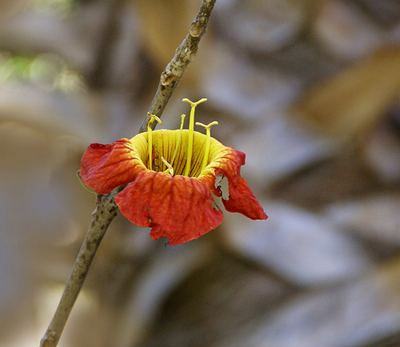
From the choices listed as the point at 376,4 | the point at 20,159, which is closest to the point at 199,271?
the point at 20,159

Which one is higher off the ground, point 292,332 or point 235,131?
point 235,131

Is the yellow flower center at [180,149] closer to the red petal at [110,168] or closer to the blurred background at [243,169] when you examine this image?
the red petal at [110,168]

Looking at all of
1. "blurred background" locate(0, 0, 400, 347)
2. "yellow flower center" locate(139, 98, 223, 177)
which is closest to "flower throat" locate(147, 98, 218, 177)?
"yellow flower center" locate(139, 98, 223, 177)

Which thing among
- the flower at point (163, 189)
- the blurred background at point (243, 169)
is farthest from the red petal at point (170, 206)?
the blurred background at point (243, 169)

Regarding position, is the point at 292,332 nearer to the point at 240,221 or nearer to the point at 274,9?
the point at 240,221

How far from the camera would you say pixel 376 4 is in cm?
78

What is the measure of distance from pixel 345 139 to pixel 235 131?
257mm

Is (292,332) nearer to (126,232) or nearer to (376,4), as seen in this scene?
(126,232)

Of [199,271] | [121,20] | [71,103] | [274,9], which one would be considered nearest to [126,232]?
[199,271]

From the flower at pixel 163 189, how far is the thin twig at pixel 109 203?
0.09 ft

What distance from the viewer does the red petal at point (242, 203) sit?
1.00 feet

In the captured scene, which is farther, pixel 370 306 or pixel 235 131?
pixel 235 131

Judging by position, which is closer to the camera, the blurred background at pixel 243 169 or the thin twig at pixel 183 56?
the thin twig at pixel 183 56

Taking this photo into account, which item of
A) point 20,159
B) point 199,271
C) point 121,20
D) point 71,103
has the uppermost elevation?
point 121,20
